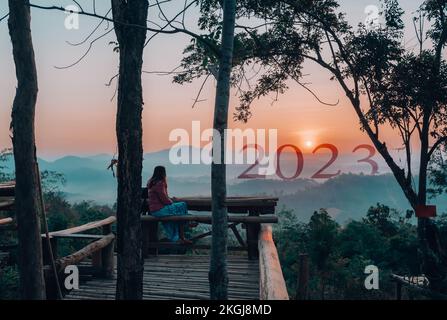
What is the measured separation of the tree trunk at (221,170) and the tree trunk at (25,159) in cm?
218

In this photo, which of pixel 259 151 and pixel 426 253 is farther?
pixel 426 253

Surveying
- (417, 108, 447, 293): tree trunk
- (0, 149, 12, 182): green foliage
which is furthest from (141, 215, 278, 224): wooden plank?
(0, 149, 12, 182): green foliage

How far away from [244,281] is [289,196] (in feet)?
553

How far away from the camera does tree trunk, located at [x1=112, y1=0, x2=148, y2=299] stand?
179 inches

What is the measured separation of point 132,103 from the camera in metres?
4.57

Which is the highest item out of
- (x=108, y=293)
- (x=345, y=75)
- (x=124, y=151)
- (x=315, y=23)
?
(x=315, y=23)

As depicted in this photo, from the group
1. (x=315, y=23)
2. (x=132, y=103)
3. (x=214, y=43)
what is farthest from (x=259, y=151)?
(x=315, y=23)

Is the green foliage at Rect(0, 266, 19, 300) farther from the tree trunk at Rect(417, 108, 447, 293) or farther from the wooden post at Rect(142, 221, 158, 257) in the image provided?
the tree trunk at Rect(417, 108, 447, 293)

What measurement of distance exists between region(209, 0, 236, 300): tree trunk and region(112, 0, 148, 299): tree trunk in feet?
2.77

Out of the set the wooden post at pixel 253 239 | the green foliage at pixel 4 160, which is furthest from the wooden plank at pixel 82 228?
the green foliage at pixel 4 160

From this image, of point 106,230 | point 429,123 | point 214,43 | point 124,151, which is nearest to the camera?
point 124,151

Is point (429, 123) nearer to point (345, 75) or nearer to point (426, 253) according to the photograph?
point (345, 75)
